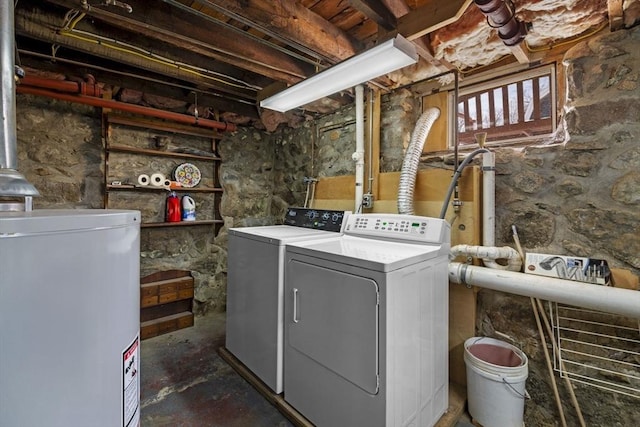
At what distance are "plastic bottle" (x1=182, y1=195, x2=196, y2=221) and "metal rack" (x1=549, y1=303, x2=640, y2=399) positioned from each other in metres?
3.07

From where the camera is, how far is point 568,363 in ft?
5.43

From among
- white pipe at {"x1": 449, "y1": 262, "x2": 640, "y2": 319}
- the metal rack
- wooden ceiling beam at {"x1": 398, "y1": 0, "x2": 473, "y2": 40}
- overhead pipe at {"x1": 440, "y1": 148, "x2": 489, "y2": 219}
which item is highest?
→ wooden ceiling beam at {"x1": 398, "y1": 0, "x2": 473, "y2": 40}

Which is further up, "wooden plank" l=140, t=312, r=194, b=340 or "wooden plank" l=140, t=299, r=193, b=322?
"wooden plank" l=140, t=299, r=193, b=322

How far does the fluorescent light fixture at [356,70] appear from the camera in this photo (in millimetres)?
1487

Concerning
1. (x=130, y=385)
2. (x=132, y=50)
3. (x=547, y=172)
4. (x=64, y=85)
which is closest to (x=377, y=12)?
(x=547, y=172)

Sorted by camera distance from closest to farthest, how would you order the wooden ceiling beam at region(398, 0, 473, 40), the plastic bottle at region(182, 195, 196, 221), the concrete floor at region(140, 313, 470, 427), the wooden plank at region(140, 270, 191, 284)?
1. the wooden ceiling beam at region(398, 0, 473, 40)
2. the concrete floor at region(140, 313, 470, 427)
3. the wooden plank at region(140, 270, 191, 284)
4. the plastic bottle at region(182, 195, 196, 221)

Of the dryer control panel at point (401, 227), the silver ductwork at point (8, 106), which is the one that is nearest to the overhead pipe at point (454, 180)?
the dryer control panel at point (401, 227)

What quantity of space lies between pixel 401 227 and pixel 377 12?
1263mm

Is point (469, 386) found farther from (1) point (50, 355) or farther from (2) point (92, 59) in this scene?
(2) point (92, 59)

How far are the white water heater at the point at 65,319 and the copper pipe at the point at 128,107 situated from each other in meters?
2.08

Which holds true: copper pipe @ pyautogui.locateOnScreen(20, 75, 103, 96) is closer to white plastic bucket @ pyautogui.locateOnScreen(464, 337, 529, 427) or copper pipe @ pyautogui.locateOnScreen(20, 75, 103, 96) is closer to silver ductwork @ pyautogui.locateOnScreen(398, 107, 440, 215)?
silver ductwork @ pyautogui.locateOnScreen(398, 107, 440, 215)

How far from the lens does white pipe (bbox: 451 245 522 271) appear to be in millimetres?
1772

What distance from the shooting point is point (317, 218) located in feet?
8.45

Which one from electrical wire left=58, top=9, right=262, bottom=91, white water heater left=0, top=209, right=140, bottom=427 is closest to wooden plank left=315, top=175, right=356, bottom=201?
electrical wire left=58, top=9, right=262, bottom=91
